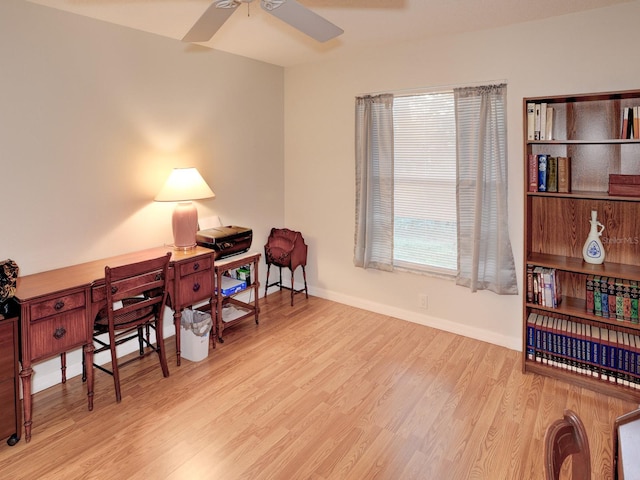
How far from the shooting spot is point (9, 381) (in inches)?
84.9

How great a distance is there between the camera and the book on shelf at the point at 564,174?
2748mm

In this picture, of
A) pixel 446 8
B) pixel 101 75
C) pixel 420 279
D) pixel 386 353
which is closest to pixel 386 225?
pixel 420 279

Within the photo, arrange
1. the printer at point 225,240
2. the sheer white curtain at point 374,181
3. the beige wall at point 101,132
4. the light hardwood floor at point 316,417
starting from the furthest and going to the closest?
the sheer white curtain at point 374,181
the printer at point 225,240
the beige wall at point 101,132
the light hardwood floor at point 316,417

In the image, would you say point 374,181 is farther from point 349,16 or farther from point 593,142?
point 593,142

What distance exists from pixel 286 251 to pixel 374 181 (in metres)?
1.14

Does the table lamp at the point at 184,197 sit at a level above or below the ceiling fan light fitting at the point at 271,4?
below

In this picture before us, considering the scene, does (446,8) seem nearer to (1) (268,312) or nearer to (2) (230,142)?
(2) (230,142)

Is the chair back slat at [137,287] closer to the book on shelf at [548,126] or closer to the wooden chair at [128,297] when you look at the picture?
the wooden chair at [128,297]

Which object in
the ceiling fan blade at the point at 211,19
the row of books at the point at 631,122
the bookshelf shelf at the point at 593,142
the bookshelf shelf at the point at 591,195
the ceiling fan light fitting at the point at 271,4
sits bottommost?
the bookshelf shelf at the point at 591,195


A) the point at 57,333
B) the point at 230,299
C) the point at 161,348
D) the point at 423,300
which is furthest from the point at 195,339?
the point at 423,300

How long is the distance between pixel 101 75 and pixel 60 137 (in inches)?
21.4

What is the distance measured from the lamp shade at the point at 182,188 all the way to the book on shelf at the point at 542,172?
243cm

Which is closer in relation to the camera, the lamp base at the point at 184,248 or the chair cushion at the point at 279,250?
the lamp base at the point at 184,248

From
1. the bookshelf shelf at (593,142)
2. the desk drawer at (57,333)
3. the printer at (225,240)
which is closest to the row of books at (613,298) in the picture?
the bookshelf shelf at (593,142)
